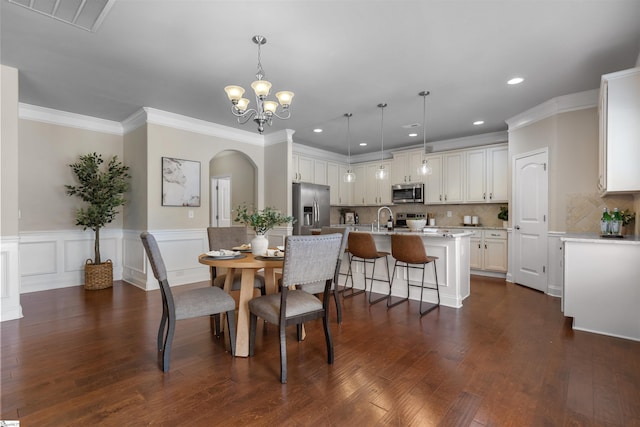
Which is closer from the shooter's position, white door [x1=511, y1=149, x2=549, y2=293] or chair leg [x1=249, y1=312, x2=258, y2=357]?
chair leg [x1=249, y1=312, x2=258, y2=357]

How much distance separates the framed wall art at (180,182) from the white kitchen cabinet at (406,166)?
408 centimetres

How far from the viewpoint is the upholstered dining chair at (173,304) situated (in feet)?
6.97

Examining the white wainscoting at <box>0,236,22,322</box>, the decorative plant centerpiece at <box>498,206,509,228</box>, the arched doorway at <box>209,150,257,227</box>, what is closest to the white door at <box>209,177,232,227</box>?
the arched doorway at <box>209,150,257,227</box>

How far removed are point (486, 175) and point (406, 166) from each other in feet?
5.19

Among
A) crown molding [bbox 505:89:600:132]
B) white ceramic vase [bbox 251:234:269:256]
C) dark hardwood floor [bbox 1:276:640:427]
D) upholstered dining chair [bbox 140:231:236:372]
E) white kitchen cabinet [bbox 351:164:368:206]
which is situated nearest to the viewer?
dark hardwood floor [bbox 1:276:640:427]

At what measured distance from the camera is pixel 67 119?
464 cm

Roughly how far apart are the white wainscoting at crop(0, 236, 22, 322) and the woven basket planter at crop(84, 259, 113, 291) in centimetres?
118

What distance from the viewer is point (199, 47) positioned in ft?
9.10

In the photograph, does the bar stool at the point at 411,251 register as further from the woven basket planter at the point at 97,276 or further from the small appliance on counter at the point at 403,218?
the woven basket planter at the point at 97,276

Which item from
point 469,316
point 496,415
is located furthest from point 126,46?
point 469,316

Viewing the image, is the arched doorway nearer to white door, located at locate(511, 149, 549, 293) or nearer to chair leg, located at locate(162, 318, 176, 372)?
chair leg, located at locate(162, 318, 176, 372)

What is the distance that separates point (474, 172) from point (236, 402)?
218 inches

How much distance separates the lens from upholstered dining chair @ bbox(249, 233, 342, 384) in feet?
6.64

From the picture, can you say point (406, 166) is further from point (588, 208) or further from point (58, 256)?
point (58, 256)
